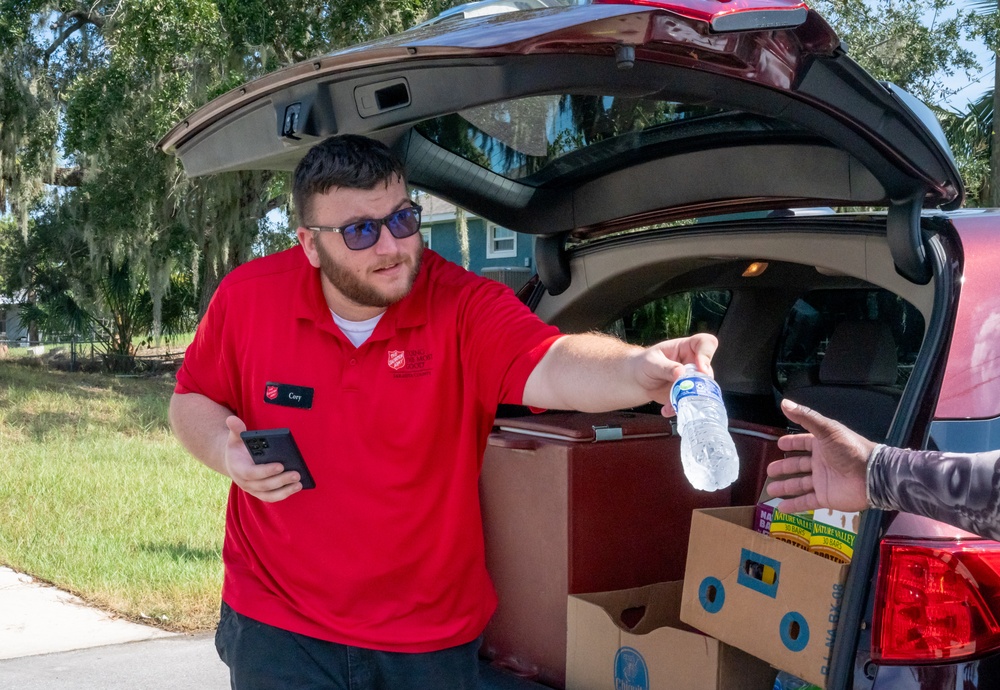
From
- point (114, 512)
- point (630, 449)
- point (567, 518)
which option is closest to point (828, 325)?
point (630, 449)

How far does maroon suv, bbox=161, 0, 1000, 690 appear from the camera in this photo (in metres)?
1.87

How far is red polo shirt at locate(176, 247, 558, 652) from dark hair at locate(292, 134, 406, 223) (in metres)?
0.27

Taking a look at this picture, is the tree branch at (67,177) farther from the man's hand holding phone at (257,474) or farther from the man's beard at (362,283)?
the man's hand holding phone at (257,474)

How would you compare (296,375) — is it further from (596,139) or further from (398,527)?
(596,139)

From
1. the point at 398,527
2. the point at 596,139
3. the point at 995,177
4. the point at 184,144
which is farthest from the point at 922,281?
the point at 995,177

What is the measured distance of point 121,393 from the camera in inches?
582

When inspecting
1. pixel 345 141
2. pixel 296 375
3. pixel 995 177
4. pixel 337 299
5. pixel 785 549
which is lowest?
pixel 785 549

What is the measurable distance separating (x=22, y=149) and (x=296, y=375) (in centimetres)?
1529

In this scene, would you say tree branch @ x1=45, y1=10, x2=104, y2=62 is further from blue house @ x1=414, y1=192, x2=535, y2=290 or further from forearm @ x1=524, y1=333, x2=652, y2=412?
forearm @ x1=524, y1=333, x2=652, y2=412

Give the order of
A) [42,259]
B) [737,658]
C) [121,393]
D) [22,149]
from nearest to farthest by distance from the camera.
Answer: [737,658] < [121,393] < [22,149] < [42,259]

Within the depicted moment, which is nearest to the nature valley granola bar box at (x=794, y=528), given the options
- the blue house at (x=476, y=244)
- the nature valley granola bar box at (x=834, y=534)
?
the nature valley granola bar box at (x=834, y=534)

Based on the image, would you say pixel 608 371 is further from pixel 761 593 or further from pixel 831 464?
pixel 761 593

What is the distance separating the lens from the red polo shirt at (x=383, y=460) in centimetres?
229

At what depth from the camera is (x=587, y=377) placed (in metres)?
1.98
